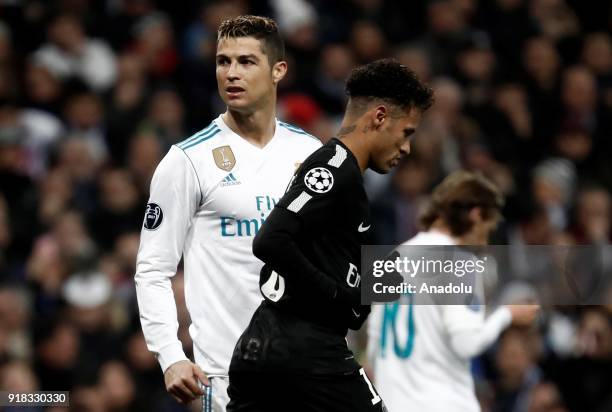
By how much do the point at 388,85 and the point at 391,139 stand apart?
18 centimetres

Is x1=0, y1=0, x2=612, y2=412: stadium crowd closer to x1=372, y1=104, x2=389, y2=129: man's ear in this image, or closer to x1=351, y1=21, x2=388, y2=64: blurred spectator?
x1=351, y1=21, x2=388, y2=64: blurred spectator

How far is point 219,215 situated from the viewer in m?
5.05

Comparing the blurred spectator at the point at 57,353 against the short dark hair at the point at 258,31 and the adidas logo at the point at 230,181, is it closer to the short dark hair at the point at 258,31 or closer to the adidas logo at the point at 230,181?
the adidas logo at the point at 230,181

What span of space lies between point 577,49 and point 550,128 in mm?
1201

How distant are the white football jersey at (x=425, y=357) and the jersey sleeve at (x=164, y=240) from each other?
1601 mm

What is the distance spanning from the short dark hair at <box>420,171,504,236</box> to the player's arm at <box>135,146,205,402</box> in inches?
68.2

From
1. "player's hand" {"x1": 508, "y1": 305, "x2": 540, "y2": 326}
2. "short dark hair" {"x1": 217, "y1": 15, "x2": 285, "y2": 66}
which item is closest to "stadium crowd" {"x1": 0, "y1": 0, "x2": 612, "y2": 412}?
"player's hand" {"x1": 508, "y1": 305, "x2": 540, "y2": 326}

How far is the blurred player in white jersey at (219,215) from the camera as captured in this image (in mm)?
4949

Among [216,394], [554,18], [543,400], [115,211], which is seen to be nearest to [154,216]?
[216,394]

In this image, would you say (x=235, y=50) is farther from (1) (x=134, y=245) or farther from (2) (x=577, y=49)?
(2) (x=577, y=49)

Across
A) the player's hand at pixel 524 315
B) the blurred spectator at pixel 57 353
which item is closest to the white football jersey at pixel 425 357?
the player's hand at pixel 524 315

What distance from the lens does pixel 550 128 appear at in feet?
39.2

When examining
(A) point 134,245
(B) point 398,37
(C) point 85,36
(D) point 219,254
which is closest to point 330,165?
(D) point 219,254

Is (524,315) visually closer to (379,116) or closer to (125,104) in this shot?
(379,116)
